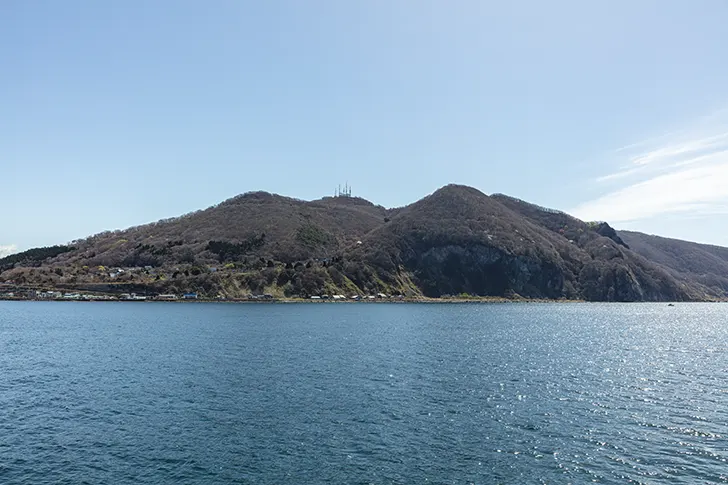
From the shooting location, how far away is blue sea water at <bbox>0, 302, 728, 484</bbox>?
125ft

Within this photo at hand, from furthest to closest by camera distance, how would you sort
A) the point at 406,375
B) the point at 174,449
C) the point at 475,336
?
1. the point at 475,336
2. the point at 406,375
3. the point at 174,449

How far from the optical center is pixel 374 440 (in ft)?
145

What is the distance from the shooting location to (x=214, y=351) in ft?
310

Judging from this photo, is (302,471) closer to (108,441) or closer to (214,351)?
(108,441)

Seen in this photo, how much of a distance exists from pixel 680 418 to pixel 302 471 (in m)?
40.1

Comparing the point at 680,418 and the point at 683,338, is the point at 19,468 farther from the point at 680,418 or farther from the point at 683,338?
the point at 683,338

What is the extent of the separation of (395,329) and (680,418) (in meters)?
89.9

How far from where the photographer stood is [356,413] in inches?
2052

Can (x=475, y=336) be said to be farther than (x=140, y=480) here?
Yes

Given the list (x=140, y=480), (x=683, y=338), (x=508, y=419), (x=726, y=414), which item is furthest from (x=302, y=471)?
(x=683, y=338)

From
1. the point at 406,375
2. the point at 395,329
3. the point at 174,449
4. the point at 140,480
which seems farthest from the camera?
the point at 395,329

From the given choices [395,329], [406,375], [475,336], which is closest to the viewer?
[406,375]

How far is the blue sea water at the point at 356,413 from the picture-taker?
38062 mm

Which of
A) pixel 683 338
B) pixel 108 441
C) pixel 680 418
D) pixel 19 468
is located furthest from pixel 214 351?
pixel 683 338
